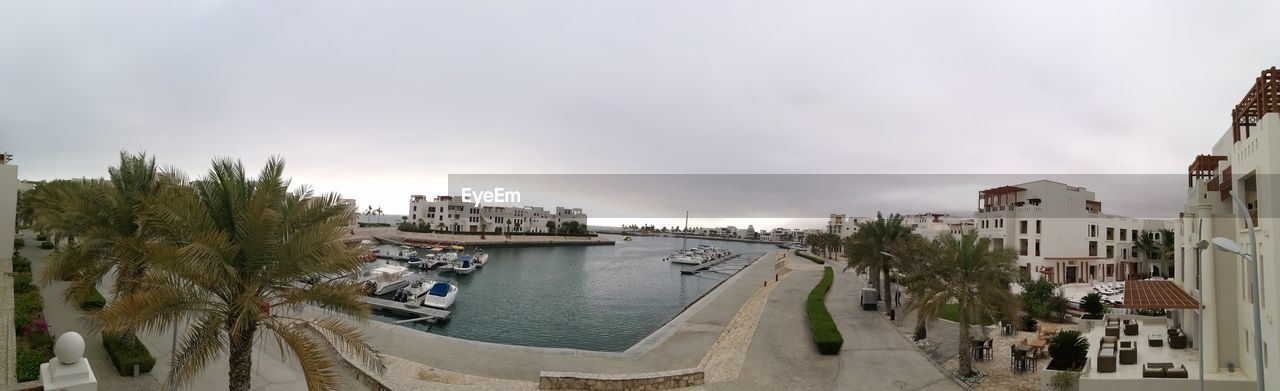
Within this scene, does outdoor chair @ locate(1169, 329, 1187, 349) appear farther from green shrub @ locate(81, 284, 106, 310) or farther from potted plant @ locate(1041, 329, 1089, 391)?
green shrub @ locate(81, 284, 106, 310)

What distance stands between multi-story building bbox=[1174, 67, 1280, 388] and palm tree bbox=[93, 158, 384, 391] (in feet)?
43.4

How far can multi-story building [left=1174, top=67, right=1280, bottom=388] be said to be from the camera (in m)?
10.0

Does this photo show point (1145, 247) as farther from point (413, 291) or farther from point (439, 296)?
point (413, 291)

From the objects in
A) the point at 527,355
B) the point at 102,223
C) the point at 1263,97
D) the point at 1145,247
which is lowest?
the point at 527,355

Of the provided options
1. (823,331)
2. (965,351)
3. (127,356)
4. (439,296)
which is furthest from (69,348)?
(439,296)

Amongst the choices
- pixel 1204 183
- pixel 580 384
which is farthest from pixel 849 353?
pixel 1204 183

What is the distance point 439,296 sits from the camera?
3231 cm

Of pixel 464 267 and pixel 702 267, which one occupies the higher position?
pixel 464 267

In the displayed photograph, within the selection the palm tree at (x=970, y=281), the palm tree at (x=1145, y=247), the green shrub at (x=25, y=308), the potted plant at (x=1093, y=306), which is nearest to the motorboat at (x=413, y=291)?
the green shrub at (x=25, y=308)

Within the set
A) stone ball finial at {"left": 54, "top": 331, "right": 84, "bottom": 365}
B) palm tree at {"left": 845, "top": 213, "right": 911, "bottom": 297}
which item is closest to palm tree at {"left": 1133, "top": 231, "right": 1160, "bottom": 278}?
palm tree at {"left": 845, "top": 213, "right": 911, "bottom": 297}

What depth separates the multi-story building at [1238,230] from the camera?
A: 10.0m

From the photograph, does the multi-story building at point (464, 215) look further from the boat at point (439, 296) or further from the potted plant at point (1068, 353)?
the potted plant at point (1068, 353)

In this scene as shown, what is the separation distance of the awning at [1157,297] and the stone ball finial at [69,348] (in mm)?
21162

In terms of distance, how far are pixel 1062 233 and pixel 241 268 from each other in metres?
49.7
